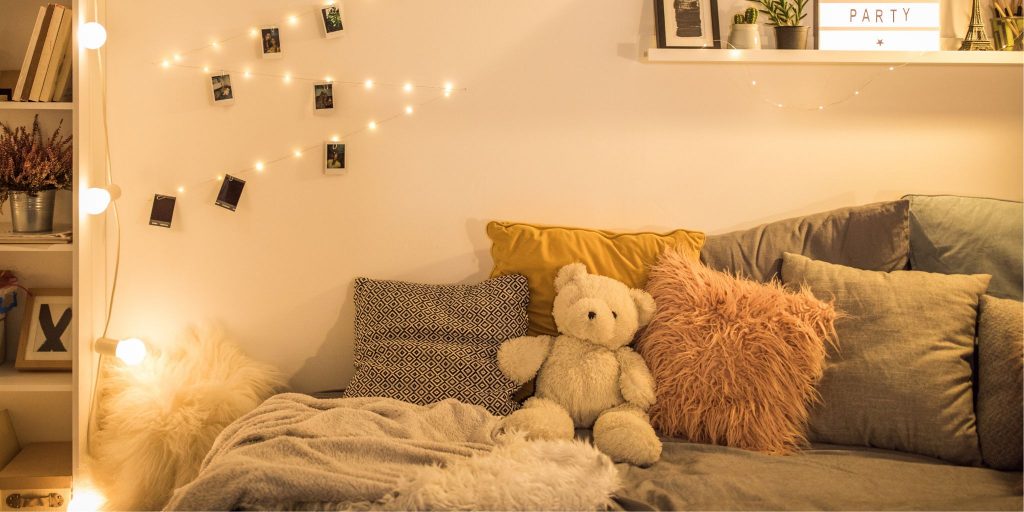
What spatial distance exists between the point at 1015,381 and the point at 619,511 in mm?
962

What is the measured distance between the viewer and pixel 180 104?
214 cm

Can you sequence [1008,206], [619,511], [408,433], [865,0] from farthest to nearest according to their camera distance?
[865,0]
[1008,206]
[408,433]
[619,511]

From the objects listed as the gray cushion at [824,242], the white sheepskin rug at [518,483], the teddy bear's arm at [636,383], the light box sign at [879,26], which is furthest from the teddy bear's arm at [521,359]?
the light box sign at [879,26]

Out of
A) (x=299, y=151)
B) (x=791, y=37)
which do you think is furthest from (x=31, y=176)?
(x=791, y=37)

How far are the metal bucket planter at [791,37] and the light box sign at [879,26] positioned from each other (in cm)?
7

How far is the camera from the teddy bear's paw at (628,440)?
166cm

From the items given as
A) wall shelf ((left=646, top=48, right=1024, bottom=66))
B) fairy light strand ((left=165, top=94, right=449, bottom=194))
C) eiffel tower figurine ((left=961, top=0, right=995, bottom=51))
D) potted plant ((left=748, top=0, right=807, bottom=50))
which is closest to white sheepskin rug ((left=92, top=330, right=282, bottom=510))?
fairy light strand ((left=165, top=94, right=449, bottom=194))

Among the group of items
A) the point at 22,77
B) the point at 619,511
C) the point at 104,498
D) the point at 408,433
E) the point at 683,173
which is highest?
the point at 22,77

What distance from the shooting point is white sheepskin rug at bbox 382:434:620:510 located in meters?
1.37

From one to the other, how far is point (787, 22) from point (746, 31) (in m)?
0.13

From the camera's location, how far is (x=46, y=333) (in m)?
2.11

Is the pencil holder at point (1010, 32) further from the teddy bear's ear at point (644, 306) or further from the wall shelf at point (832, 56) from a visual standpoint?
the teddy bear's ear at point (644, 306)


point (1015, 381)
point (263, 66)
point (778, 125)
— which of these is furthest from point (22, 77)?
point (1015, 381)

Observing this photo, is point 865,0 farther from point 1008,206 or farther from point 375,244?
point 375,244
